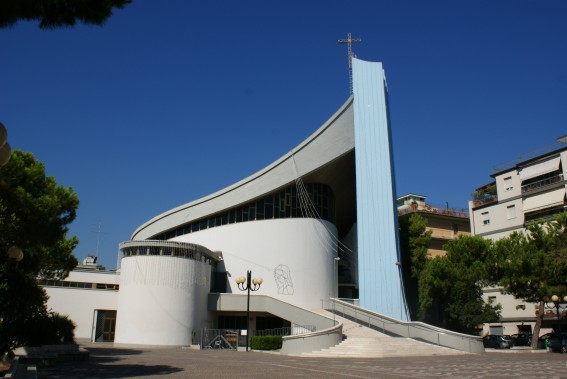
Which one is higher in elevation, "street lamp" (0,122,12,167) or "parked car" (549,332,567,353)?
"street lamp" (0,122,12,167)

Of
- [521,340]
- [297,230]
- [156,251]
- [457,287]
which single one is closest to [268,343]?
[156,251]

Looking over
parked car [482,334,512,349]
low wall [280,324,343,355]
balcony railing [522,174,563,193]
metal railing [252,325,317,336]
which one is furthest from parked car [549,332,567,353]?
balcony railing [522,174,563,193]

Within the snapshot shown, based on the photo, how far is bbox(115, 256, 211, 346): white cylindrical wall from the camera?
25203 millimetres

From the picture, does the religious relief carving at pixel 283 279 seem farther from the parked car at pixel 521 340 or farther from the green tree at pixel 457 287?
the parked car at pixel 521 340

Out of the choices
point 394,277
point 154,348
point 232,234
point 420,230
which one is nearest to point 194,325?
point 154,348

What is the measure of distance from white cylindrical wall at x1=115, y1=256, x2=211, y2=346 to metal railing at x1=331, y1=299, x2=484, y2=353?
30.4 ft

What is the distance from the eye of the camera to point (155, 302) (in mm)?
25469

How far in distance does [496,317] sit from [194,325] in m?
19.8

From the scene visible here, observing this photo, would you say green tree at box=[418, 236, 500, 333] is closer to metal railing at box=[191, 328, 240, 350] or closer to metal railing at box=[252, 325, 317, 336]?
metal railing at box=[252, 325, 317, 336]

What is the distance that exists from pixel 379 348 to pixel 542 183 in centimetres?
2327

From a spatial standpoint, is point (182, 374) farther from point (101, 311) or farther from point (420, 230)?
point (420, 230)

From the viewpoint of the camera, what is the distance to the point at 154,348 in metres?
24.4

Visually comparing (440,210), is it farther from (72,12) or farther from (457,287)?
(72,12)

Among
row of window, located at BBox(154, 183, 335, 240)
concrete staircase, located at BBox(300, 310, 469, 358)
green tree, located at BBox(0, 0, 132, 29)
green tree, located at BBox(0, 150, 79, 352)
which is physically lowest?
concrete staircase, located at BBox(300, 310, 469, 358)
